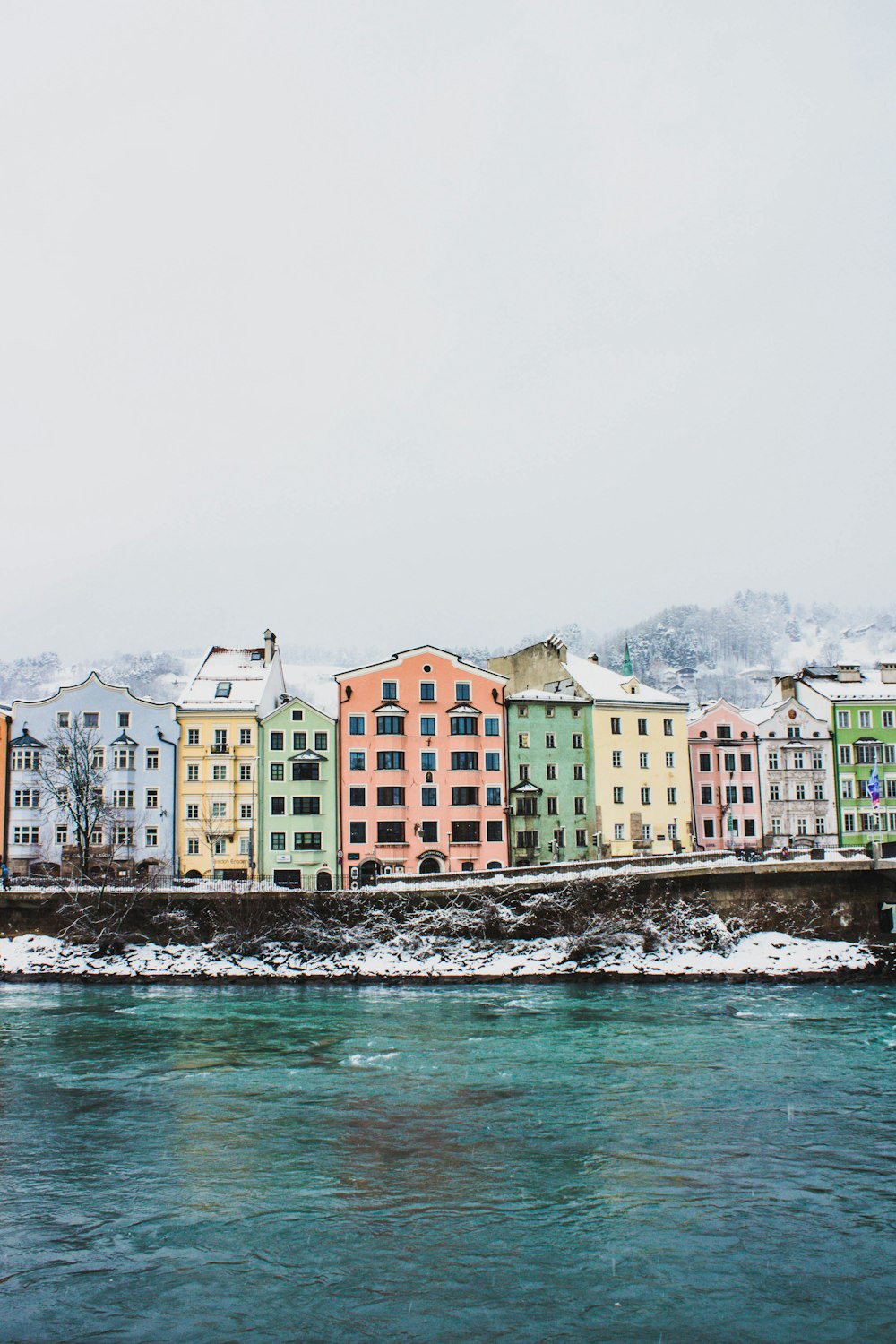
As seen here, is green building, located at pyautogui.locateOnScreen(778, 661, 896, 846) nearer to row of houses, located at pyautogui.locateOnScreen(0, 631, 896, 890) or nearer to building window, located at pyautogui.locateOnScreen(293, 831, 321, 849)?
row of houses, located at pyautogui.locateOnScreen(0, 631, 896, 890)

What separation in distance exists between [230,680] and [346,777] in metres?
11.2

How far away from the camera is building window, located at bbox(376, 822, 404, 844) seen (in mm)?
73688

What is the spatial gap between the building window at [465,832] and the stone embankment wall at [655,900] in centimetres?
1306

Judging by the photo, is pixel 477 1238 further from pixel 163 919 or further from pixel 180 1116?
pixel 163 919

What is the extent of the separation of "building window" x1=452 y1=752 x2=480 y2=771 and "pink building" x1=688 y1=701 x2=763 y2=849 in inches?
664

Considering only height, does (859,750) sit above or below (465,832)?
above

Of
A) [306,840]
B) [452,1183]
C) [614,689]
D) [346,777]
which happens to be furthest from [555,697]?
[452,1183]

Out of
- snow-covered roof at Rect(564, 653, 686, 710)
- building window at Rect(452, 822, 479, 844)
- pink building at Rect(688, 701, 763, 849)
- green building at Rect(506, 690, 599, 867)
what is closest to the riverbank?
building window at Rect(452, 822, 479, 844)

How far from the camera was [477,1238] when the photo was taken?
61.2 ft

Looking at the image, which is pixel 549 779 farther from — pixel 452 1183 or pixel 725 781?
pixel 452 1183

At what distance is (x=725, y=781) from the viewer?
82500mm

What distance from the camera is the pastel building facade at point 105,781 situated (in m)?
72.9

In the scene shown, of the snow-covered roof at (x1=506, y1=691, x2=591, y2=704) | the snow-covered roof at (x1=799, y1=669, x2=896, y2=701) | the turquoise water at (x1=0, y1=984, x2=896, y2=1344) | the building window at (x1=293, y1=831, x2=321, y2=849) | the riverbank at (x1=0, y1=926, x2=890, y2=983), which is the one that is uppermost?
the snow-covered roof at (x1=799, y1=669, x2=896, y2=701)

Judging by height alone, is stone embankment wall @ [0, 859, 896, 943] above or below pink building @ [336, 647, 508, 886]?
below
